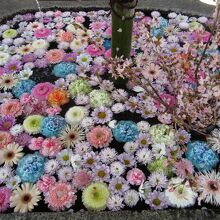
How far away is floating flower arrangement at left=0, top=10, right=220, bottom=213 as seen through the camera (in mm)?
2086

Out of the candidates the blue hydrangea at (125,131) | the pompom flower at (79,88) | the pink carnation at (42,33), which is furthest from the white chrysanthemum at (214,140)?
the pink carnation at (42,33)

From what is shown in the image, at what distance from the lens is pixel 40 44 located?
3049mm

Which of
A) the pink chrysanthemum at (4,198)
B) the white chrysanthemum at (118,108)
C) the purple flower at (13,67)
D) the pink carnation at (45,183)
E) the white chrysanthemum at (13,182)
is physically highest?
the purple flower at (13,67)

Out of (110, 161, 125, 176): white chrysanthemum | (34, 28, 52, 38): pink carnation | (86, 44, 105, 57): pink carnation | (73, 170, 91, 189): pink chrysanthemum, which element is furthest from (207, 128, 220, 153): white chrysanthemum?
(34, 28, 52, 38): pink carnation

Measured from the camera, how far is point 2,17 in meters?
3.33

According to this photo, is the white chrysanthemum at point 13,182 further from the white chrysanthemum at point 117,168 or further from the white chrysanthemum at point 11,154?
the white chrysanthemum at point 117,168

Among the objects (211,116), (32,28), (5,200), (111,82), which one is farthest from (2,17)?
(211,116)

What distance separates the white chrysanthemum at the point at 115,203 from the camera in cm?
205

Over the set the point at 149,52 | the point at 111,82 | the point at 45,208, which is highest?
the point at 149,52

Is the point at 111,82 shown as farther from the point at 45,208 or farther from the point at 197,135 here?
the point at 45,208

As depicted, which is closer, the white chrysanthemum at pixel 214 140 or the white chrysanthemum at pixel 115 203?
the white chrysanthemum at pixel 115 203

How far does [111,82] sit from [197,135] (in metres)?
0.70

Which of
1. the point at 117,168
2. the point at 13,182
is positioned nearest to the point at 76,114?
the point at 117,168

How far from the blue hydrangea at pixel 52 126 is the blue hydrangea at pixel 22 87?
335 millimetres
